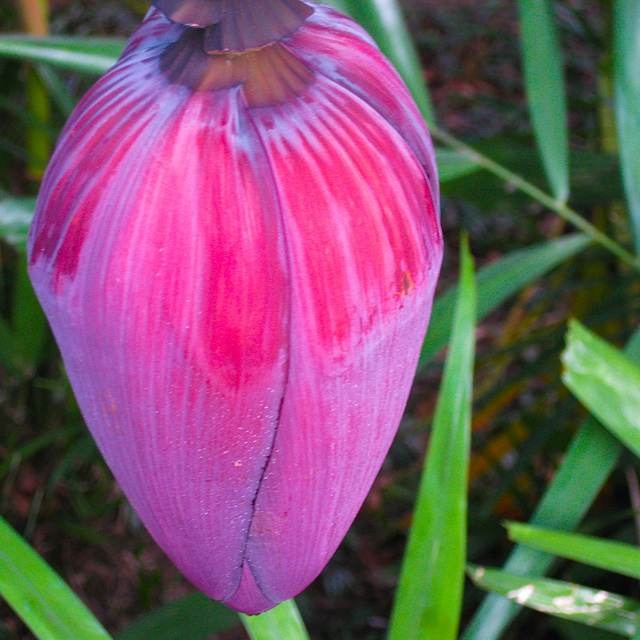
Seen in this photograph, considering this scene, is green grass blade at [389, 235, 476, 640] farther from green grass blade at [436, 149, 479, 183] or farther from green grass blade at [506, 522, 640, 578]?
green grass blade at [436, 149, 479, 183]

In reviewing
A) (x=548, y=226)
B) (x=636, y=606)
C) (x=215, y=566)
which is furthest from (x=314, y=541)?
(x=548, y=226)

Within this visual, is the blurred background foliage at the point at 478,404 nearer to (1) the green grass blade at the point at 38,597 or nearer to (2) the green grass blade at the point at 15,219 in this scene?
(2) the green grass blade at the point at 15,219

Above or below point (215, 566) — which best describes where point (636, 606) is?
below

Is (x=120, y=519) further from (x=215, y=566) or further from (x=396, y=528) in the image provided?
(x=215, y=566)

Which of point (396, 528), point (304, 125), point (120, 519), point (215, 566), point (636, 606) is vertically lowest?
point (396, 528)

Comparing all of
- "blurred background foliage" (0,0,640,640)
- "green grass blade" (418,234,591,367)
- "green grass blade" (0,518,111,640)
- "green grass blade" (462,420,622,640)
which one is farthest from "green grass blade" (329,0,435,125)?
"green grass blade" (0,518,111,640)

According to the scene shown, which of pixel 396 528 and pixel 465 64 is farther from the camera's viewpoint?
pixel 465 64

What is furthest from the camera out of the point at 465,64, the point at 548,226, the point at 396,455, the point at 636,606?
the point at 465,64

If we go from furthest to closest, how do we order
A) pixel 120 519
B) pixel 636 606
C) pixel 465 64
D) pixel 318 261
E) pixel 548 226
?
pixel 465 64, pixel 548 226, pixel 120 519, pixel 636 606, pixel 318 261
